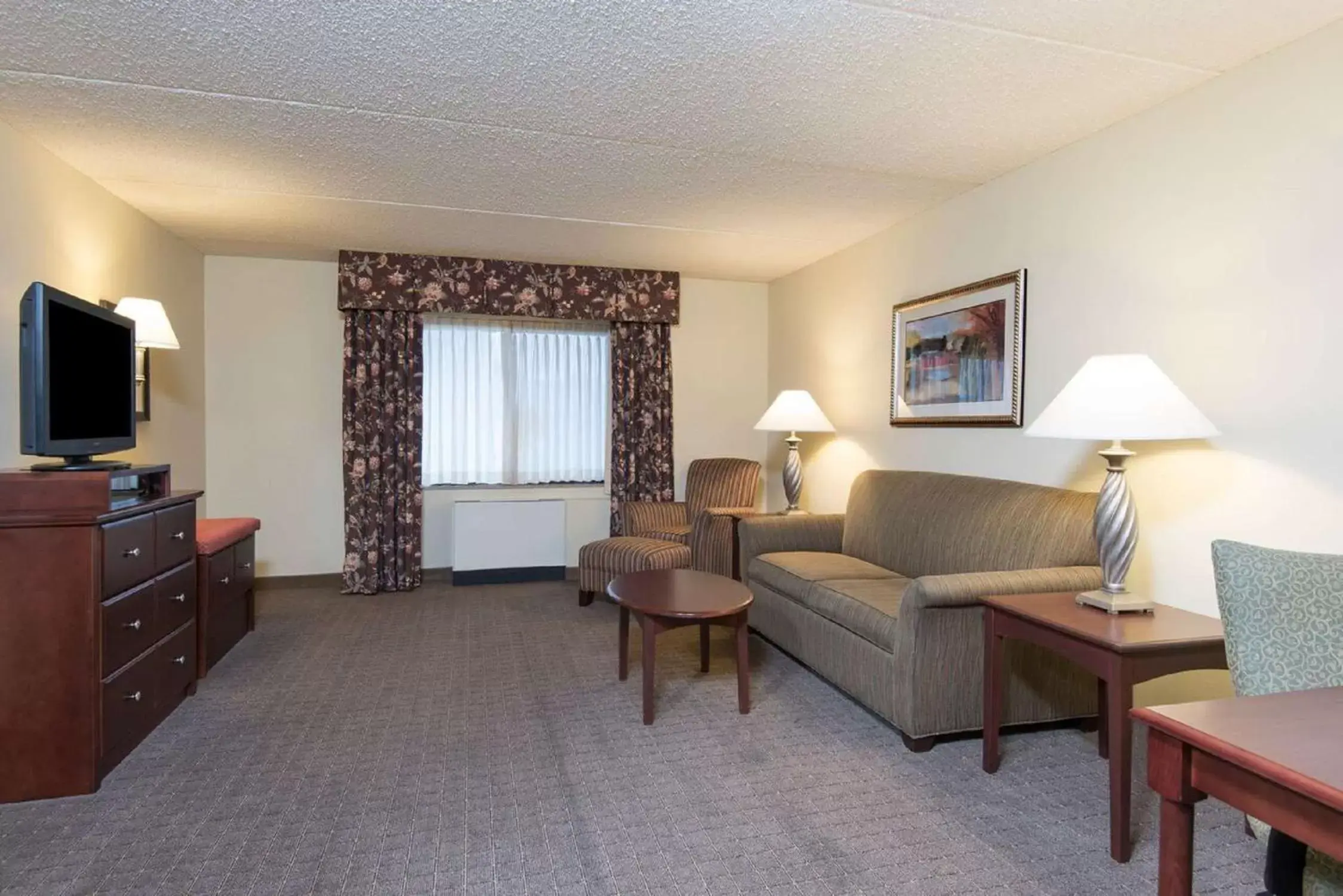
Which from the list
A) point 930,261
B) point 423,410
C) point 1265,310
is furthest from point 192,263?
point 1265,310

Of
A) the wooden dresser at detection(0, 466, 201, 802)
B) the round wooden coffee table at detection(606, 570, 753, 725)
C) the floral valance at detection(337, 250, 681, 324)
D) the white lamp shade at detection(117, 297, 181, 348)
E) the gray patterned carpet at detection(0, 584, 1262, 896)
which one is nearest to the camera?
the gray patterned carpet at detection(0, 584, 1262, 896)

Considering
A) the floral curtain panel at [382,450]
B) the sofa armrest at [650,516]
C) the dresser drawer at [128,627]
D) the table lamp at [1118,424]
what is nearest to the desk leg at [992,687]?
the table lamp at [1118,424]

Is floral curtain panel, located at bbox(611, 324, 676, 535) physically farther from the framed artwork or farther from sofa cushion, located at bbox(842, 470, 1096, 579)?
the framed artwork

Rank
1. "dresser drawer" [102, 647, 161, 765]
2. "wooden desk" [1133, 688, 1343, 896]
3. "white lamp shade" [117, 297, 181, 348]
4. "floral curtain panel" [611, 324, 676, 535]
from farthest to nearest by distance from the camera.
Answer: "floral curtain panel" [611, 324, 676, 535], "white lamp shade" [117, 297, 181, 348], "dresser drawer" [102, 647, 161, 765], "wooden desk" [1133, 688, 1343, 896]

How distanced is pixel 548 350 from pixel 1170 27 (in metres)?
4.14

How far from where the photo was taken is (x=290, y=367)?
16.3ft

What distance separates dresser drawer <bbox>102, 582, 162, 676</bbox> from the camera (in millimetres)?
2301

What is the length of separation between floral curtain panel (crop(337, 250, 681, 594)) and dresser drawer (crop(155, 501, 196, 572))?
1834mm

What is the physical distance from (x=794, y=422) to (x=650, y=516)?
1.23m

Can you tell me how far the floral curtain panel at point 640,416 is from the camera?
541 cm

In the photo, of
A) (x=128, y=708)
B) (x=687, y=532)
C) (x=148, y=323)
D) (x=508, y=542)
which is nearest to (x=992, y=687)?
(x=687, y=532)

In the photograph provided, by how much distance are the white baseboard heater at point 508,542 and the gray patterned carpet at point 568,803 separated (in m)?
1.82

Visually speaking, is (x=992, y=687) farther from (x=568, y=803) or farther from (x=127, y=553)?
(x=127, y=553)

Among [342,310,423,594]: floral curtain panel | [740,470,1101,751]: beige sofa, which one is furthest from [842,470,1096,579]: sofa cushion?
[342,310,423,594]: floral curtain panel
